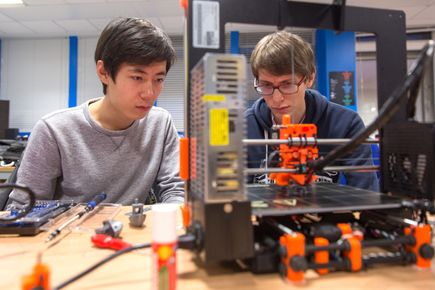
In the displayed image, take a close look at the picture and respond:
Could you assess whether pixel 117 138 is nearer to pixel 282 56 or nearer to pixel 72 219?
pixel 72 219

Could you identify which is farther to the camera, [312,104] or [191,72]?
[312,104]

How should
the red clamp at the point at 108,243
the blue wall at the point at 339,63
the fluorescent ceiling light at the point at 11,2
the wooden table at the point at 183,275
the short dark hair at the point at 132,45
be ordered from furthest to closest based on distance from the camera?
the blue wall at the point at 339,63 < the fluorescent ceiling light at the point at 11,2 < the short dark hair at the point at 132,45 < the red clamp at the point at 108,243 < the wooden table at the point at 183,275

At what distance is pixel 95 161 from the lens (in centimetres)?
132

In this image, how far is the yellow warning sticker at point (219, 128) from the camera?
0.48m

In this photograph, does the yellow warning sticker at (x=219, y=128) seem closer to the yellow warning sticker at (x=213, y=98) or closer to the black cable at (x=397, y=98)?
the yellow warning sticker at (x=213, y=98)

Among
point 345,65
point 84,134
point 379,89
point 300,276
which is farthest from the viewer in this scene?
point 345,65

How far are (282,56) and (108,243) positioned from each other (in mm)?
907

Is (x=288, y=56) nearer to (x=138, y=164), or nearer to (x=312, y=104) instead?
(x=312, y=104)

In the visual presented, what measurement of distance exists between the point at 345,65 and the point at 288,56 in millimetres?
3492

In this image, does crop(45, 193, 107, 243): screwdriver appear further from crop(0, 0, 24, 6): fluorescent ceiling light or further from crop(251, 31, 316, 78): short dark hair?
crop(0, 0, 24, 6): fluorescent ceiling light

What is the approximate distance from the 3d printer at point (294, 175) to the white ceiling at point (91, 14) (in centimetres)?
260

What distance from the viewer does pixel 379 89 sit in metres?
0.80

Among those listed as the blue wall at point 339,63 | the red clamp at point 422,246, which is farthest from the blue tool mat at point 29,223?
the blue wall at point 339,63

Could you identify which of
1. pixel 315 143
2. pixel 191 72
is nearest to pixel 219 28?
pixel 191 72
